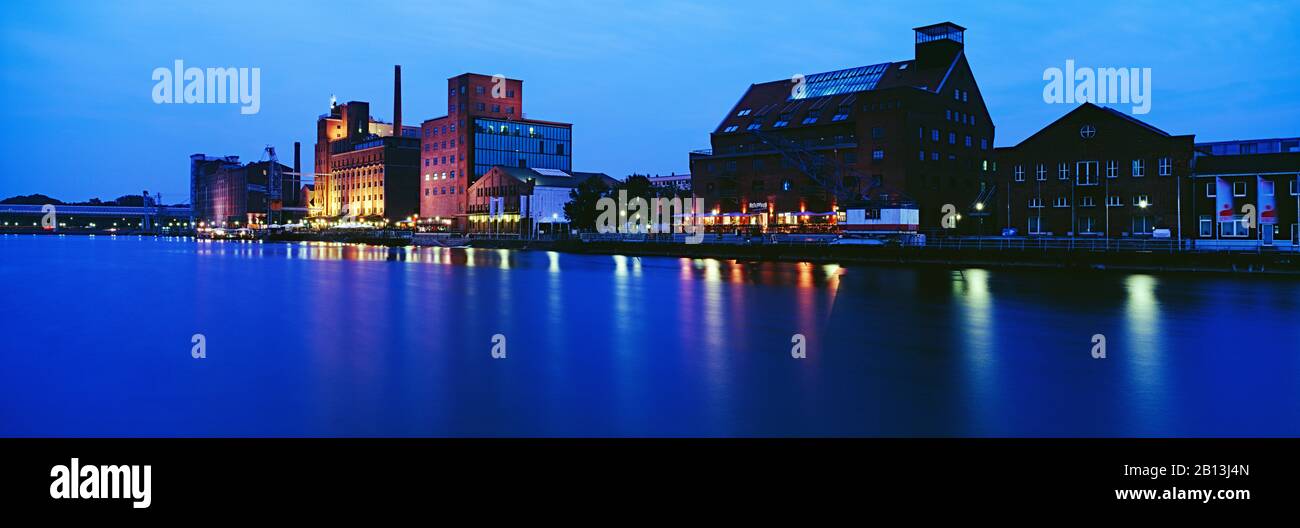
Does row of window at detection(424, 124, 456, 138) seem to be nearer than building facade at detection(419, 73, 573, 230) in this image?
No

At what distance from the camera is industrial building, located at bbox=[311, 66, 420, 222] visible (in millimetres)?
142625

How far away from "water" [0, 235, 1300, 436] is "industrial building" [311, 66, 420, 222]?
11277 cm

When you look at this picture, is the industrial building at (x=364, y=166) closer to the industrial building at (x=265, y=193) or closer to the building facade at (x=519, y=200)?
the industrial building at (x=265, y=193)

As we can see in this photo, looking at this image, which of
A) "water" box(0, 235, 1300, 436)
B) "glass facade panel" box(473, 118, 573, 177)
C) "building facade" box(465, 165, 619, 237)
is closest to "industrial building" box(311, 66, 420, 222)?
"glass facade panel" box(473, 118, 573, 177)

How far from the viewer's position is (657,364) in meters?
15.9

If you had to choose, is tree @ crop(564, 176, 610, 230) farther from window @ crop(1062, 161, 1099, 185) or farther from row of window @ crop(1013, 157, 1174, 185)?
window @ crop(1062, 161, 1099, 185)

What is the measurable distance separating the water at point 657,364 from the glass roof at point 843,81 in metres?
53.9

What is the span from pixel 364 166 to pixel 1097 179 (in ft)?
395

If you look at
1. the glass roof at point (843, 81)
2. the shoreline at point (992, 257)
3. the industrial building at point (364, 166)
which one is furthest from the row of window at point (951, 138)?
the industrial building at point (364, 166)

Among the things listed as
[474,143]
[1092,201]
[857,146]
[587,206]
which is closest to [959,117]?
[857,146]

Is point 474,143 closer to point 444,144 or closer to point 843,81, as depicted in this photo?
point 444,144

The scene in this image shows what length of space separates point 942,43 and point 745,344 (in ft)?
225
